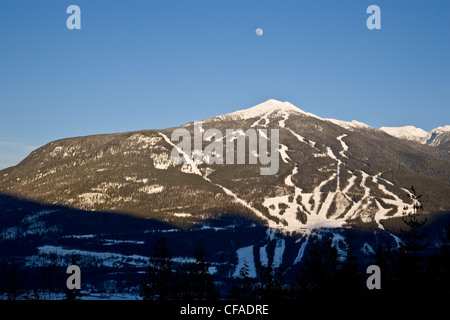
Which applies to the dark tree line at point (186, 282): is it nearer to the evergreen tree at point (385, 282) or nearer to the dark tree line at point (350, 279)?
the dark tree line at point (350, 279)

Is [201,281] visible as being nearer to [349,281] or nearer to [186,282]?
Answer: [186,282]

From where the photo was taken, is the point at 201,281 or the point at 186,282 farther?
the point at 201,281

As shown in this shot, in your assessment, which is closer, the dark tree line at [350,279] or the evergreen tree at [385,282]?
the evergreen tree at [385,282]

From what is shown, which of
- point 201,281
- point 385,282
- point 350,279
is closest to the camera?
point 350,279

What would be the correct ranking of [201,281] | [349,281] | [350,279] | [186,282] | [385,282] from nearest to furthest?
1. [349,281]
2. [350,279]
3. [186,282]
4. [201,281]
5. [385,282]

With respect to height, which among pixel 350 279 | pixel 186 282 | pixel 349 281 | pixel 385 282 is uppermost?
pixel 350 279

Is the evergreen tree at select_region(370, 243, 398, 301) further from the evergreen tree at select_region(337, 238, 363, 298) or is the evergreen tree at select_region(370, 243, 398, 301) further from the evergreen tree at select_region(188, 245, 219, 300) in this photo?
the evergreen tree at select_region(188, 245, 219, 300)

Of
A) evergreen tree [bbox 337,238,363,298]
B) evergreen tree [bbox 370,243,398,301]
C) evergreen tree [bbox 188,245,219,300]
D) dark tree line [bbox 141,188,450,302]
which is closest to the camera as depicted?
evergreen tree [bbox 370,243,398,301]

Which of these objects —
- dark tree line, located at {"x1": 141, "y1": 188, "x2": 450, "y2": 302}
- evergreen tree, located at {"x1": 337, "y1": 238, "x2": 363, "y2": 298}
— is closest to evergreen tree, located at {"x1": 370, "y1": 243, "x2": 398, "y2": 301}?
dark tree line, located at {"x1": 141, "y1": 188, "x2": 450, "y2": 302}

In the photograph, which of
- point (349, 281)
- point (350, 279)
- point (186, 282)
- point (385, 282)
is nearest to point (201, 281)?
point (186, 282)

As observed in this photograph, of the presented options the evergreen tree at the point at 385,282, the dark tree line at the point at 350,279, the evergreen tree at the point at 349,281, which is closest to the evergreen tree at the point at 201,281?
the dark tree line at the point at 350,279

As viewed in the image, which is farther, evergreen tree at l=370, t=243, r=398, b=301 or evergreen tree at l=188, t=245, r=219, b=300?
evergreen tree at l=188, t=245, r=219, b=300

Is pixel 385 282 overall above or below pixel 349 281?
below
